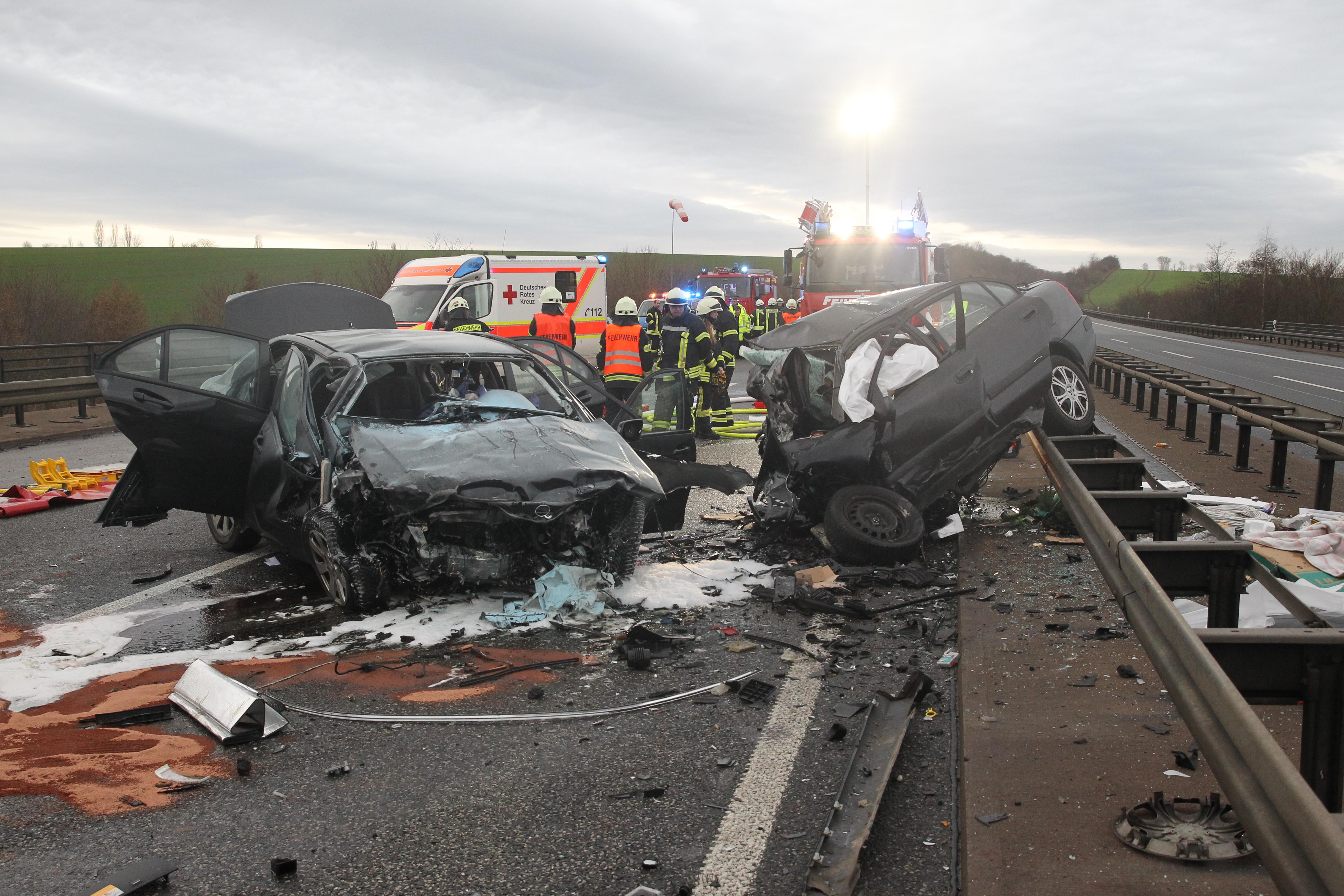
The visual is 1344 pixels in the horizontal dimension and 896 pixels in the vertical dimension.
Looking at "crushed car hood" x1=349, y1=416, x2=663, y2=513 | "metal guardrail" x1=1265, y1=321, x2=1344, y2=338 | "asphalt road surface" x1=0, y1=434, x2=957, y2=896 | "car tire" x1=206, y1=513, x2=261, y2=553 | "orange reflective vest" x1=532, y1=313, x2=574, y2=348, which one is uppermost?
"metal guardrail" x1=1265, y1=321, x2=1344, y2=338

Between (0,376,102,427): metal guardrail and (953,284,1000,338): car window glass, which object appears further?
(0,376,102,427): metal guardrail

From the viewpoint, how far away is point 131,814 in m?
3.52

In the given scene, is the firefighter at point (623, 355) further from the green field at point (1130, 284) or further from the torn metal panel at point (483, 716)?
the green field at point (1130, 284)

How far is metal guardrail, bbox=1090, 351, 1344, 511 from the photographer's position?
7609mm

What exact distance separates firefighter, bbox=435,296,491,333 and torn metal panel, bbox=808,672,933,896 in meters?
6.99

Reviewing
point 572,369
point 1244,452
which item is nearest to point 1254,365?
point 1244,452

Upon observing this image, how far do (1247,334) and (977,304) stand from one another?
128 feet

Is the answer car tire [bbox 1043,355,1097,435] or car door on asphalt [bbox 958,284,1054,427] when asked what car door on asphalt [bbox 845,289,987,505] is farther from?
car tire [bbox 1043,355,1097,435]

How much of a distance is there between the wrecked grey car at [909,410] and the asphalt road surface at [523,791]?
1895 mm

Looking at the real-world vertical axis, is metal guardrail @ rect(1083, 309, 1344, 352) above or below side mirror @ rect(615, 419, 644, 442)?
above

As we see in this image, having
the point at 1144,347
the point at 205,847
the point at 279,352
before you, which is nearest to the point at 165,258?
the point at 1144,347

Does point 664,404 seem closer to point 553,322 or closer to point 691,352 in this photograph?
point 691,352

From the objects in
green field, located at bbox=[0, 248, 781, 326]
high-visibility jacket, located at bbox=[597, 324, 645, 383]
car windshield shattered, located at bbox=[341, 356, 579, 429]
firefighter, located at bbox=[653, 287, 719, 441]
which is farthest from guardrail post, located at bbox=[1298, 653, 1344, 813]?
green field, located at bbox=[0, 248, 781, 326]

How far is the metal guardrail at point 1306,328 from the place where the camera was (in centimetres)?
3638
